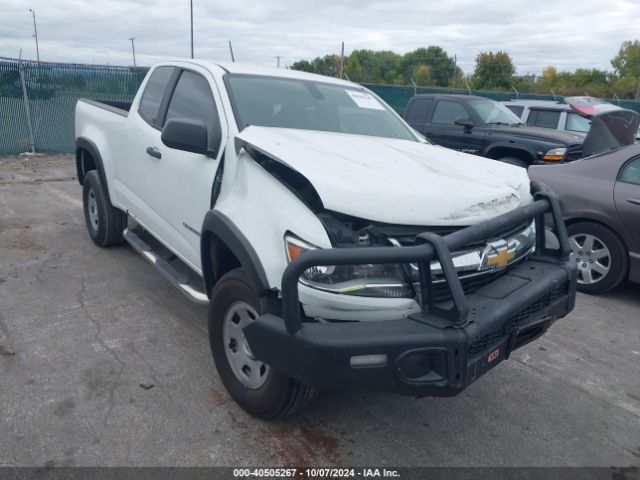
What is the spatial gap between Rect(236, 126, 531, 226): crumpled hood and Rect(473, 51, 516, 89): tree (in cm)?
5632

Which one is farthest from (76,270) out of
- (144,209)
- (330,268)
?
(330,268)

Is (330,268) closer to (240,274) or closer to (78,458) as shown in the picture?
(240,274)

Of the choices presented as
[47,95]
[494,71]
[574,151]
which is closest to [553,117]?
[574,151]

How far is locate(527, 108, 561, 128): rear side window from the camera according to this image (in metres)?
11.2

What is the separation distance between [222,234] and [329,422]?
1.22 m

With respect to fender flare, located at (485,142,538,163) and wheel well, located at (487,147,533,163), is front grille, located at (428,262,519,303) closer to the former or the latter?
fender flare, located at (485,142,538,163)

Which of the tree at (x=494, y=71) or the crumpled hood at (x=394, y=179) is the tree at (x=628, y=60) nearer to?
the tree at (x=494, y=71)

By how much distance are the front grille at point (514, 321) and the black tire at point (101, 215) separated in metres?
4.12

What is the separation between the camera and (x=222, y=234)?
2957 mm

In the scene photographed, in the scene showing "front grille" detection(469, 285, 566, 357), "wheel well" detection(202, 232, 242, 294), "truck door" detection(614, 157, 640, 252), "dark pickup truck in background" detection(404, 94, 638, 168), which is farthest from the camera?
"dark pickup truck in background" detection(404, 94, 638, 168)

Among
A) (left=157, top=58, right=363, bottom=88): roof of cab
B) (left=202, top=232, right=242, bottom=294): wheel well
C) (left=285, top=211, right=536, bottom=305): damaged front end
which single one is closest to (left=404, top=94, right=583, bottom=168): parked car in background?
(left=157, top=58, right=363, bottom=88): roof of cab

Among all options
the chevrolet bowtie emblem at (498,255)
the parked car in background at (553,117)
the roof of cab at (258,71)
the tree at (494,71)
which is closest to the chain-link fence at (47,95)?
the roof of cab at (258,71)

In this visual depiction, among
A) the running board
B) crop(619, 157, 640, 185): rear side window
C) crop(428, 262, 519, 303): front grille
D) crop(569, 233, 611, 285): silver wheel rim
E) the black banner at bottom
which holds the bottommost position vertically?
the black banner at bottom

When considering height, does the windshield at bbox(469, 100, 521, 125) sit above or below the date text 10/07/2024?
above
